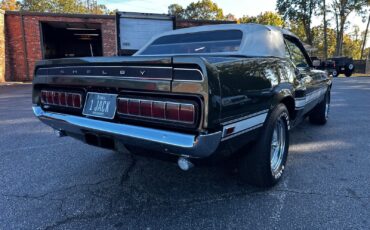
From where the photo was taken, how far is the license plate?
2.36m

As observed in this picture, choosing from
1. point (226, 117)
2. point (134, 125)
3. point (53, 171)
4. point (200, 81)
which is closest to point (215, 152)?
point (226, 117)

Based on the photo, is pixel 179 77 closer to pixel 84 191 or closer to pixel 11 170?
pixel 84 191

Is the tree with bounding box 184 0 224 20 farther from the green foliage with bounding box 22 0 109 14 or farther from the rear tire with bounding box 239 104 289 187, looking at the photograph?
the rear tire with bounding box 239 104 289 187

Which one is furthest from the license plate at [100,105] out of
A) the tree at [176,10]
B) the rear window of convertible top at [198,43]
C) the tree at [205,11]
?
the tree at [176,10]

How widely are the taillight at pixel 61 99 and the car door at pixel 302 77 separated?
2.26 meters

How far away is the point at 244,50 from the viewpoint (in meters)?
3.02

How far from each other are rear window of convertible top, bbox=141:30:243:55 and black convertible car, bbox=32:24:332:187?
30mm

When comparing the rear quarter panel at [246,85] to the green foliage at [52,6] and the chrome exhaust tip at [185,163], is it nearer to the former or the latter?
the chrome exhaust tip at [185,163]

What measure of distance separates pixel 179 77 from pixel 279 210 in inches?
54.8

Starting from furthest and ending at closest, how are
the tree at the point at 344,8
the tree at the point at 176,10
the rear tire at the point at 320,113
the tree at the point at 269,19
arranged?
the tree at the point at 176,10, the tree at the point at 269,19, the tree at the point at 344,8, the rear tire at the point at 320,113

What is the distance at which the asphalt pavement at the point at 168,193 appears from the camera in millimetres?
2287

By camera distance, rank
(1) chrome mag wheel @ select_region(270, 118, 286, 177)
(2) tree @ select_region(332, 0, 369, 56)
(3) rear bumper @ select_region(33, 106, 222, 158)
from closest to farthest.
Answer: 1. (3) rear bumper @ select_region(33, 106, 222, 158)
2. (1) chrome mag wheel @ select_region(270, 118, 286, 177)
3. (2) tree @ select_region(332, 0, 369, 56)

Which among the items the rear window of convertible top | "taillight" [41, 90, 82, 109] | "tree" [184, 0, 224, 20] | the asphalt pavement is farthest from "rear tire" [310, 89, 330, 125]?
"tree" [184, 0, 224, 20]

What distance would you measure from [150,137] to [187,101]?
38 cm
